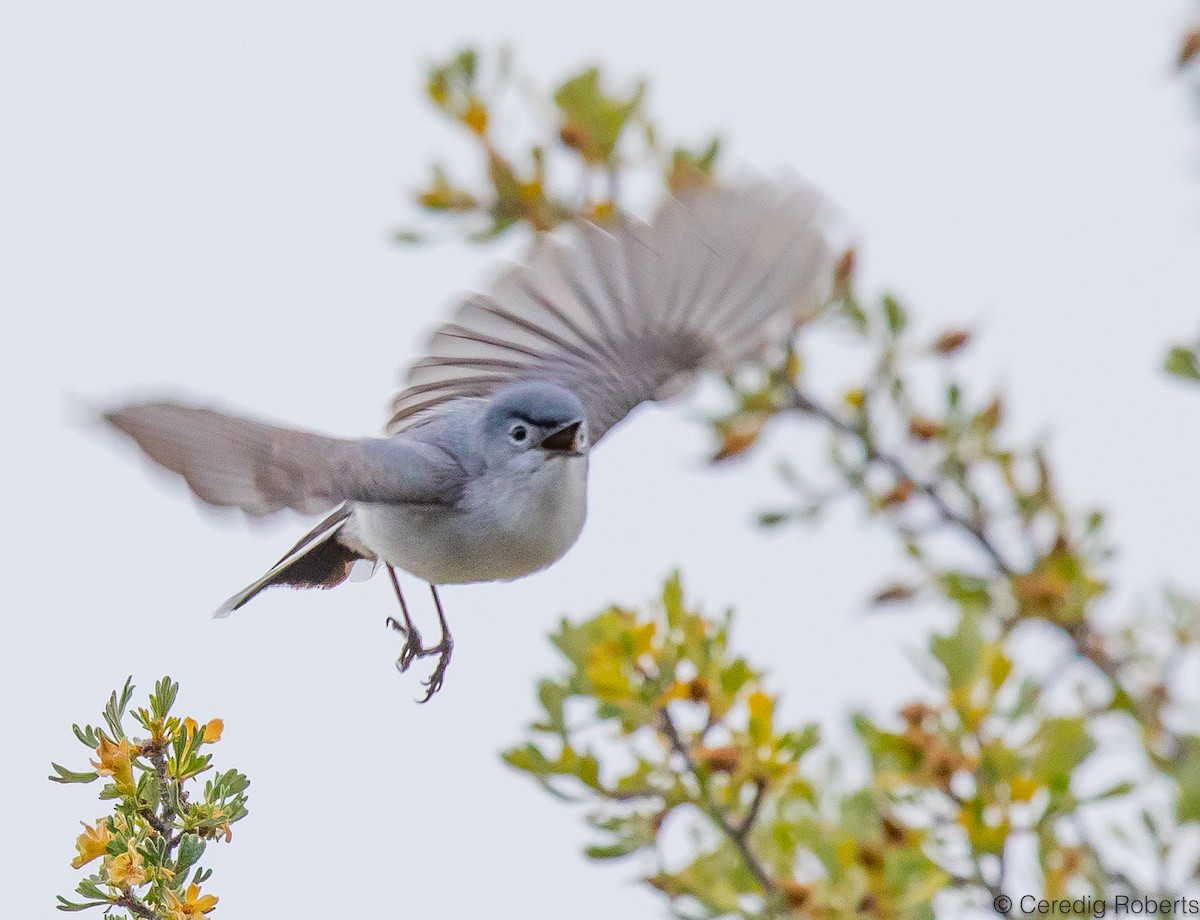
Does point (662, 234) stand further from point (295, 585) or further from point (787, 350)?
point (295, 585)

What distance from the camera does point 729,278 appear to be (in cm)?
411

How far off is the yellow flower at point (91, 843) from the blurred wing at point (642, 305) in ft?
7.23

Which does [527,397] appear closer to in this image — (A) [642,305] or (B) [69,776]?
(A) [642,305]

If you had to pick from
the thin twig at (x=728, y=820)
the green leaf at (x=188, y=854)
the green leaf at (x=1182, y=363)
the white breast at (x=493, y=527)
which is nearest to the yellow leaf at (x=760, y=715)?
the thin twig at (x=728, y=820)

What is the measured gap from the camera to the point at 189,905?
1807 mm

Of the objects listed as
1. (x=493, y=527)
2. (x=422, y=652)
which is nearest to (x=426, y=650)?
(x=422, y=652)

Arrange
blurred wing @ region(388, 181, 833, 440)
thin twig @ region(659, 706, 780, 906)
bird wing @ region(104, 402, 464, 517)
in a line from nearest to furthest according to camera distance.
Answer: thin twig @ region(659, 706, 780, 906) → bird wing @ region(104, 402, 464, 517) → blurred wing @ region(388, 181, 833, 440)

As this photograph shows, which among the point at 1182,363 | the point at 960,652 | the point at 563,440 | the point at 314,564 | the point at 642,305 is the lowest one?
the point at 960,652

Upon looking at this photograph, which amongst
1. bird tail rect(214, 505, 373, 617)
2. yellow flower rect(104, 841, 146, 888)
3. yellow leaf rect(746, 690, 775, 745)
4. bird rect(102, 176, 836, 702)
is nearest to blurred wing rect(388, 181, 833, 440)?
bird rect(102, 176, 836, 702)

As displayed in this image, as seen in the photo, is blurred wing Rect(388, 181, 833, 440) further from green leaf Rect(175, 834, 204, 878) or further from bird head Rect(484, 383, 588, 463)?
green leaf Rect(175, 834, 204, 878)

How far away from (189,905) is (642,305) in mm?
2781

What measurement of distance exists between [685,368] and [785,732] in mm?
1496

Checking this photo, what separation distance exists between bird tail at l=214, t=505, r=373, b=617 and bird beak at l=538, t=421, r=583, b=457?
3.03ft

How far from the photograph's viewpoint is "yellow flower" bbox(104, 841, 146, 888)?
73.0 inches
